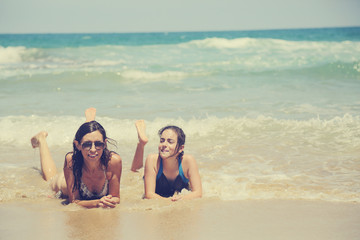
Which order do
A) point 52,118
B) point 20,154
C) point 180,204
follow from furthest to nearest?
point 52,118
point 20,154
point 180,204

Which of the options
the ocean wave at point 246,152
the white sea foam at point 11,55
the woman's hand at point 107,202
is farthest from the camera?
the white sea foam at point 11,55

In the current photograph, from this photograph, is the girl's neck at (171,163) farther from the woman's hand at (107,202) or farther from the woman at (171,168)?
the woman's hand at (107,202)

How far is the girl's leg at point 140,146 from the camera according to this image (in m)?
5.53

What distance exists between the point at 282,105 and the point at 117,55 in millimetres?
17706

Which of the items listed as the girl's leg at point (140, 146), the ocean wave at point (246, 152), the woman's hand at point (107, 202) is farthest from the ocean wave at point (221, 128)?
the woman's hand at point (107, 202)

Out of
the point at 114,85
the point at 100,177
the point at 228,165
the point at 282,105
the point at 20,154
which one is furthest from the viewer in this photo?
the point at 114,85

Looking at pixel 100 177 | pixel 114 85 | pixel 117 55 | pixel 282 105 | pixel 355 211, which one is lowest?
pixel 355 211

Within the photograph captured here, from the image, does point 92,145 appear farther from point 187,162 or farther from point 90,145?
point 187,162

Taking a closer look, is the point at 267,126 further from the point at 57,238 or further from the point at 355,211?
the point at 57,238

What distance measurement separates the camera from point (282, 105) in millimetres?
10359

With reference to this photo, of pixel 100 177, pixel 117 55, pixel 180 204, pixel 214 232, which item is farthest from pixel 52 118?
pixel 117 55

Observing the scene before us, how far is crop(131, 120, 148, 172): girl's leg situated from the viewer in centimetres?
553

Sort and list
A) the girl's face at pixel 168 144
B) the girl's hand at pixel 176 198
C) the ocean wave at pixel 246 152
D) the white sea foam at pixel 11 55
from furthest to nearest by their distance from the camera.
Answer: the white sea foam at pixel 11 55, the ocean wave at pixel 246 152, the girl's face at pixel 168 144, the girl's hand at pixel 176 198

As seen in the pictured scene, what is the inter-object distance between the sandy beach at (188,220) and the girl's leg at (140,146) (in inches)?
46.7
